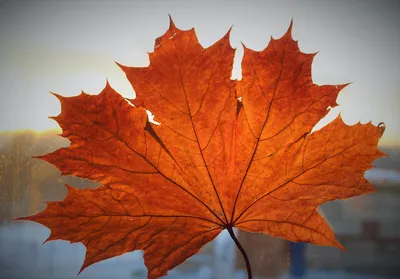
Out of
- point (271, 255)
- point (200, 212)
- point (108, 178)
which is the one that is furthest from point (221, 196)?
point (271, 255)

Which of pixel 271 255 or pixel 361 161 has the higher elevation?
pixel 361 161

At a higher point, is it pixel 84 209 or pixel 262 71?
pixel 262 71

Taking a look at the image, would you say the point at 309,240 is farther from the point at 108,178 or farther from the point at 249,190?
the point at 108,178

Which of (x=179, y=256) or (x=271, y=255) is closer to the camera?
(x=179, y=256)

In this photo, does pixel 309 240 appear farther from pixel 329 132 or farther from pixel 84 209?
pixel 84 209

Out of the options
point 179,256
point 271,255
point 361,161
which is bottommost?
point 271,255

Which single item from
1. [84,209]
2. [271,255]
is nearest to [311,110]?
[84,209]
